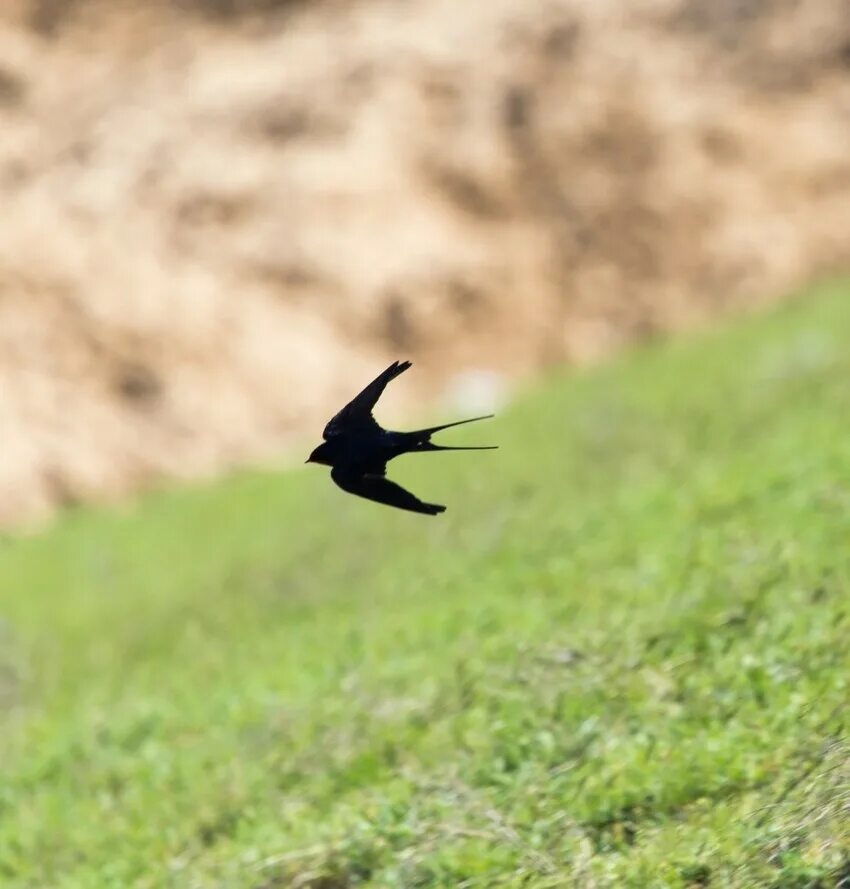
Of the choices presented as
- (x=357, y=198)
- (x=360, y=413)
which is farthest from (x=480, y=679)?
(x=357, y=198)

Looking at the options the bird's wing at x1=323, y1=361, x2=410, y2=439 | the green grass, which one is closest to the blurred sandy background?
the green grass

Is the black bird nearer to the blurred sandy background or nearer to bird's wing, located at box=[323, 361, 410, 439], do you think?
bird's wing, located at box=[323, 361, 410, 439]

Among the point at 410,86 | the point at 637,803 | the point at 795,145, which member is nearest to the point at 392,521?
the point at 637,803

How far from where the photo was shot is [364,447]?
3.57 m

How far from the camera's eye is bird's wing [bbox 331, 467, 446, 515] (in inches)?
133

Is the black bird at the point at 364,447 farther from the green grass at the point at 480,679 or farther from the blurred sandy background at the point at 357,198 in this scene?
the blurred sandy background at the point at 357,198

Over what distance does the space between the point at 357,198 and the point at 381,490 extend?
12.1m

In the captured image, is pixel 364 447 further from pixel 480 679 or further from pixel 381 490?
pixel 480 679

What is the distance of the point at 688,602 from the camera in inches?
235

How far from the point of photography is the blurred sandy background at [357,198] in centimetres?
1384

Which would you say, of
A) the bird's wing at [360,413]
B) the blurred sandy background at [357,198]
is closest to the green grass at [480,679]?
the bird's wing at [360,413]

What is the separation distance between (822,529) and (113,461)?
851 cm

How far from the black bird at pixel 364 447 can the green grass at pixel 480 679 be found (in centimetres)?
160

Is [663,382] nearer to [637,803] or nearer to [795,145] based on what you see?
[795,145]
